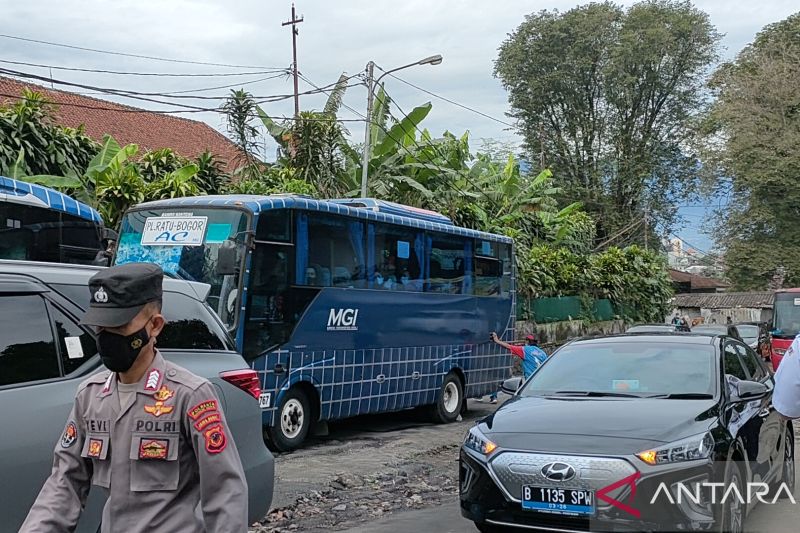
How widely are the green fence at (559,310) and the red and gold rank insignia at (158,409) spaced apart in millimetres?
23000

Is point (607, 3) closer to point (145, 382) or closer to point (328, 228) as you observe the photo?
point (328, 228)

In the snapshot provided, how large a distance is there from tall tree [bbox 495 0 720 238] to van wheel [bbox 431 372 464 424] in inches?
1422

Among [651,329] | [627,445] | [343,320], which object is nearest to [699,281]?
[651,329]

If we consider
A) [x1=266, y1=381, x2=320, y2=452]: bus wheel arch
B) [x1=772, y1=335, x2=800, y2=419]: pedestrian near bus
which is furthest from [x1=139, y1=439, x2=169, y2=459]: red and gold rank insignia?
[x1=266, y1=381, x2=320, y2=452]: bus wheel arch

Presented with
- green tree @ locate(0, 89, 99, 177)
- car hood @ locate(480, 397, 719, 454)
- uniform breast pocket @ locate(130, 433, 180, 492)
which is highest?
green tree @ locate(0, 89, 99, 177)

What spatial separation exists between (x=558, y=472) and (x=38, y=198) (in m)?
9.30

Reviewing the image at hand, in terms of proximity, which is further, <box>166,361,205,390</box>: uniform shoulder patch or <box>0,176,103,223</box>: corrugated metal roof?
<box>0,176,103,223</box>: corrugated metal roof

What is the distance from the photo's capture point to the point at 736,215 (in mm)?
43281

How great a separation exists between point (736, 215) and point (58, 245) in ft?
120

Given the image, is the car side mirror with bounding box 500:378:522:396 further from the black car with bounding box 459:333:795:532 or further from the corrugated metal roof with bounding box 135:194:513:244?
the corrugated metal roof with bounding box 135:194:513:244

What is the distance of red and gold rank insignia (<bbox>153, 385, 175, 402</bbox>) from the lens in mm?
2854

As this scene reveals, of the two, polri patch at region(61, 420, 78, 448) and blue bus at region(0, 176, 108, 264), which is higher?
blue bus at region(0, 176, 108, 264)

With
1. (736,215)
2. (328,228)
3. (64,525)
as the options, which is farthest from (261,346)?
(736,215)

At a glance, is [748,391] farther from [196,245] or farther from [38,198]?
[38,198]
